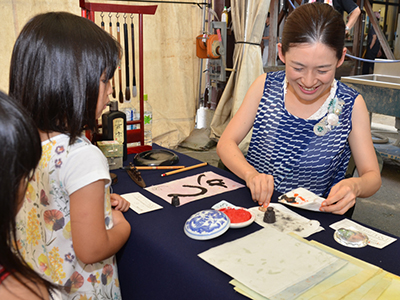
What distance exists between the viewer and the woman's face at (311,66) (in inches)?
53.5

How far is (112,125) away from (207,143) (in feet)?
9.52

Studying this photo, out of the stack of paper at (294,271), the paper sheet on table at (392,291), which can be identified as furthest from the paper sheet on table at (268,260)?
the paper sheet on table at (392,291)

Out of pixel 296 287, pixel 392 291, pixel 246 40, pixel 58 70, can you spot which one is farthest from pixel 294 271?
pixel 246 40

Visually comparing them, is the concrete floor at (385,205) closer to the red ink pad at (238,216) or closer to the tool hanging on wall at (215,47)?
the tool hanging on wall at (215,47)

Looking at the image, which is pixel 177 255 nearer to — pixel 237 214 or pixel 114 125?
pixel 237 214

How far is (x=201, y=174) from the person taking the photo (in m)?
1.64

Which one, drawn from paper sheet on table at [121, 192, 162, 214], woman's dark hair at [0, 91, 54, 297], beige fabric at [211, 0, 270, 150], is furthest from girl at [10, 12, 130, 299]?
beige fabric at [211, 0, 270, 150]

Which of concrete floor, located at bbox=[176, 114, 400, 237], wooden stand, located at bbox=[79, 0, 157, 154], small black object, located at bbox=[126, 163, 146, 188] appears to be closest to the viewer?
small black object, located at bbox=[126, 163, 146, 188]

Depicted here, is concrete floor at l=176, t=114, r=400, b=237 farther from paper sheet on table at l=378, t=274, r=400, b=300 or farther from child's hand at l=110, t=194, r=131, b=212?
child's hand at l=110, t=194, r=131, b=212

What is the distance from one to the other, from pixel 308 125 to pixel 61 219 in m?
1.09

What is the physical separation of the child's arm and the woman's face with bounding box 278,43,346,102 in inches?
33.5

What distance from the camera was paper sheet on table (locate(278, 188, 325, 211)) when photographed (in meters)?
1.28

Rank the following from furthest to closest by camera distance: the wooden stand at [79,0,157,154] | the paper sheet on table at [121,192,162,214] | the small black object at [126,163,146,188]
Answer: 1. the wooden stand at [79,0,157,154]
2. the small black object at [126,163,146,188]
3. the paper sheet on table at [121,192,162,214]

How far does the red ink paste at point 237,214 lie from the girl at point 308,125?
0.14m
